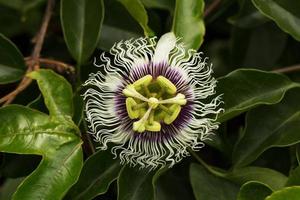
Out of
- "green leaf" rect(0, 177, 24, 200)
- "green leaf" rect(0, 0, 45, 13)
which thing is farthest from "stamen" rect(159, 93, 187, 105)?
"green leaf" rect(0, 0, 45, 13)

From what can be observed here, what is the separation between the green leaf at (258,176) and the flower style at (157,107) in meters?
0.11

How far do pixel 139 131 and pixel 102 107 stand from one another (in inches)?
4.5

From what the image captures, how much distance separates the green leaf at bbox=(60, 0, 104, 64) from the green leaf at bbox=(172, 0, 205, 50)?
0.56ft

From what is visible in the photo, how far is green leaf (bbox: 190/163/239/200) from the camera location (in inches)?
49.8

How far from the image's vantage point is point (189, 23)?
1.25 metres

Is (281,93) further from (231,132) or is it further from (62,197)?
(62,197)

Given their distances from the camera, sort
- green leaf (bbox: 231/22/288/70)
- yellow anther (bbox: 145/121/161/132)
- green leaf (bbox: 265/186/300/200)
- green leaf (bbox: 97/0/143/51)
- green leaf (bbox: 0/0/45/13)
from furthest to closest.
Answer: green leaf (bbox: 0/0/45/13) < green leaf (bbox: 231/22/288/70) < green leaf (bbox: 97/0/143/51) < yellow anther (bbox: 145/121/161/132) < green leaf (bbox: 265/186/300/200)

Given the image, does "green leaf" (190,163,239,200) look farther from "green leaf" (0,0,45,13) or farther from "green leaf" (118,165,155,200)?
"green leaf" (0,0,45,13)

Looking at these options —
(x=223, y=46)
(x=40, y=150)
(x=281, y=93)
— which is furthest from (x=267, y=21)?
(x=40, y=150)

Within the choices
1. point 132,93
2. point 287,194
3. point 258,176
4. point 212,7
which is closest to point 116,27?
point 212,7

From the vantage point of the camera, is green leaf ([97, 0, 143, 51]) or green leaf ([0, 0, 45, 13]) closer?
green leaf ([97, 0, 143, 51])

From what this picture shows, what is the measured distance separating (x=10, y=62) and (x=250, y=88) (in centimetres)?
50

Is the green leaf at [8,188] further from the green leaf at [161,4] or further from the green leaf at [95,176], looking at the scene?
the green leaf at [161,4]

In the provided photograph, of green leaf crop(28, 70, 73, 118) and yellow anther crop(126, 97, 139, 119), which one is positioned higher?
green leaf crop(28, 70, 73, 118)
